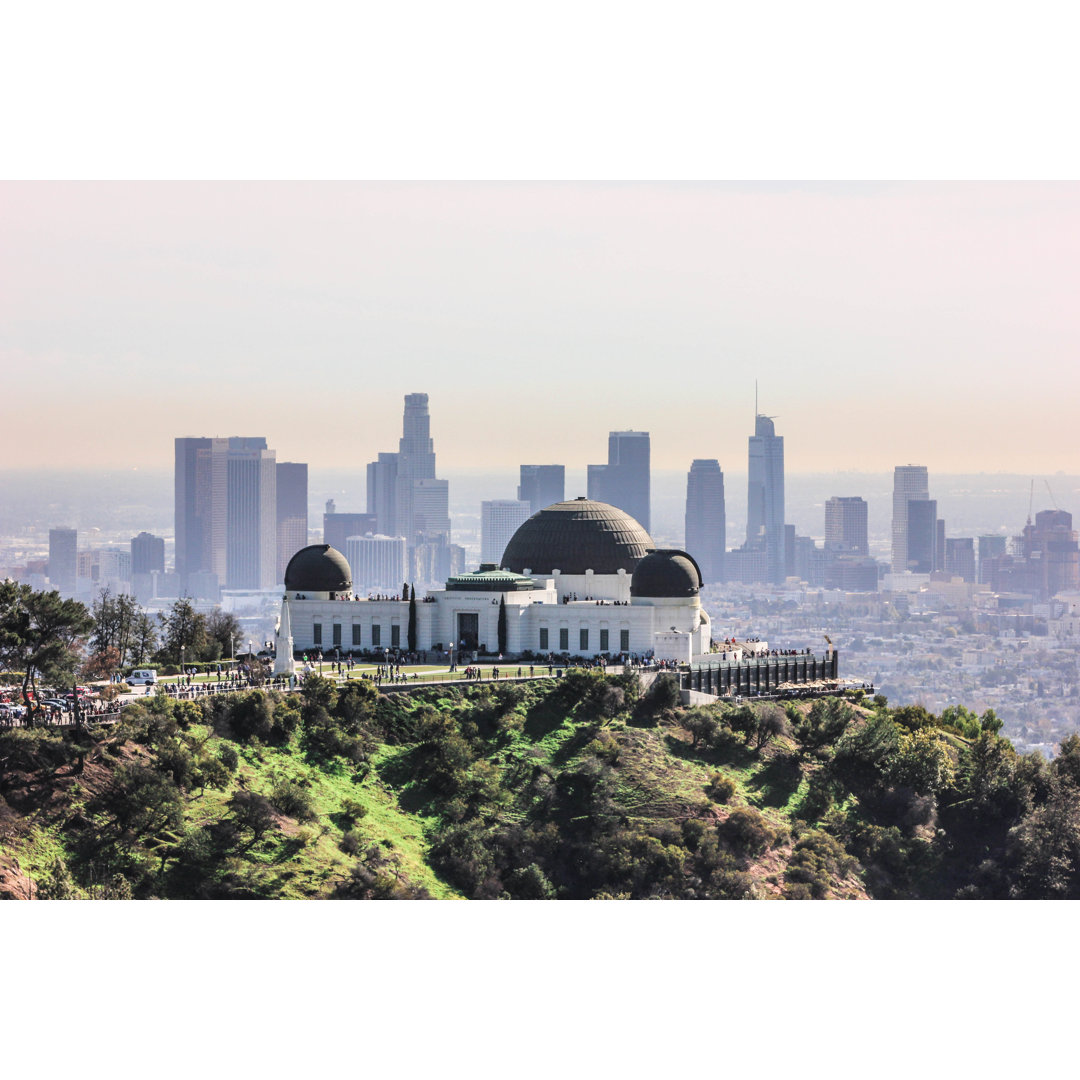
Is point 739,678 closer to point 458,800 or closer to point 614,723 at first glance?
point 614,723

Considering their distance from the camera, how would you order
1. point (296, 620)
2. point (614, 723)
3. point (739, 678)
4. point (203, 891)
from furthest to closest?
point (296, 620) < point (739, 678) < point (614, 723) < point (203, 891)

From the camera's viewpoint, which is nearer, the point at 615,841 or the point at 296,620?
the point at 615,841

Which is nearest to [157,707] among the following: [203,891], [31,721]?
[31,721]

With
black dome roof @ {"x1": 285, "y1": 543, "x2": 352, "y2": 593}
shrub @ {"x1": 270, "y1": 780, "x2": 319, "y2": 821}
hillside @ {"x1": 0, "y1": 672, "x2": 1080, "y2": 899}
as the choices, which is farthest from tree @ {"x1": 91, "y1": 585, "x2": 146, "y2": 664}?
shrub @ {"x1": 270, "y1": 780, "x2": 319, "y2": 821}

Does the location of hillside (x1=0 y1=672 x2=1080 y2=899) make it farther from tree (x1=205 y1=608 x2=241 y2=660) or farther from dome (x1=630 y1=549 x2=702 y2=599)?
tree (x1=205 y1=608 x2=241 y2=660)

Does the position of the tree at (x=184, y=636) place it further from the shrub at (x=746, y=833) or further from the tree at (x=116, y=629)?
the shrub at (x=746, y=833)

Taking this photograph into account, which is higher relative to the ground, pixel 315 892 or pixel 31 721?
pixel 31 721
